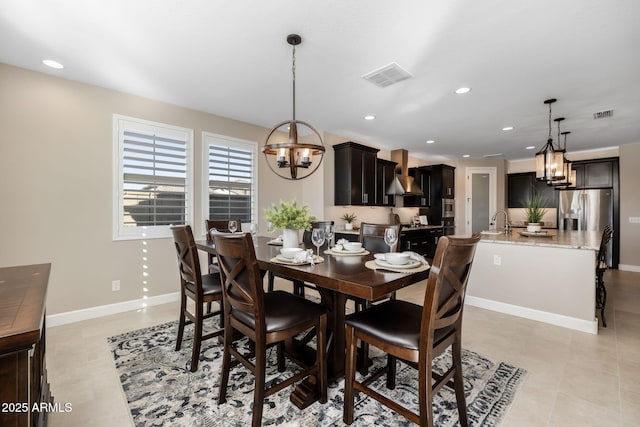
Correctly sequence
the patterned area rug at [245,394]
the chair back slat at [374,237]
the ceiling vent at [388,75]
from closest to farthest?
1. the patterned area rug at [245,394]
2. the chair back slat at [374,237]
3. the ceiling vent at [388,75]

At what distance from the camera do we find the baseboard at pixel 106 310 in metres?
3.01

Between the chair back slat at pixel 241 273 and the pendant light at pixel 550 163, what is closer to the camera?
the chair back slat at pixel 241 273

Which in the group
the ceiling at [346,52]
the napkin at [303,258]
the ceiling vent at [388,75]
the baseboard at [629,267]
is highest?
the ceiling at [346,52]

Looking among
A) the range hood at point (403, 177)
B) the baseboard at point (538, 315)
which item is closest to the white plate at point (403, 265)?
the baseboard at point (538, 315)

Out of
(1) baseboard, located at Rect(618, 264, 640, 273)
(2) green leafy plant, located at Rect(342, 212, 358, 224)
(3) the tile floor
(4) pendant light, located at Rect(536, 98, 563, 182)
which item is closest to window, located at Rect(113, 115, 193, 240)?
(3) the tile floor

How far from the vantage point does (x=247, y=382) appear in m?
2.02

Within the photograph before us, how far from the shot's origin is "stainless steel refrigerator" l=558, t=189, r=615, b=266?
19.6ft

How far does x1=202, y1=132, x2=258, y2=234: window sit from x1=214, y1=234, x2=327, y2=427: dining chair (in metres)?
2.62

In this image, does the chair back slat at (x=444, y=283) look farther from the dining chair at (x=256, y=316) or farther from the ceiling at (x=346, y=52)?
the ceiling at (x=346, y=52)

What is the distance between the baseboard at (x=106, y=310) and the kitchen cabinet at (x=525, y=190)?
8041 millimetres

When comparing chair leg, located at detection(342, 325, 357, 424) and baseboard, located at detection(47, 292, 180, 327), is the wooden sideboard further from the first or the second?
baseboard, located at detection(47, 292, 180, 327)

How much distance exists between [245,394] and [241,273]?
896mm

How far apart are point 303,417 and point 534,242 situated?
10.3 feet

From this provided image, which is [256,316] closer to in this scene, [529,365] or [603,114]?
[529,365]
